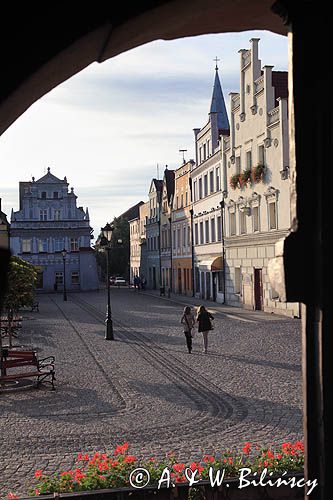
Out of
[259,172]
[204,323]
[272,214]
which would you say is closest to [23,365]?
[204,323]

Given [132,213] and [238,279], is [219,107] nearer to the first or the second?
[238,279]

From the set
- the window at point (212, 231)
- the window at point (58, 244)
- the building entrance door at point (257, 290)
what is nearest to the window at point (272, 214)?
the building entrance door at point (257, 290)

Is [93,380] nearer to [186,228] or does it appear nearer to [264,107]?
[264,107]

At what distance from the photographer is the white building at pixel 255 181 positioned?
26.5 metres

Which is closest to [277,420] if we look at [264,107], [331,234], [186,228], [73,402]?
[73,402]

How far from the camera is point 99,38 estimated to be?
1.33m

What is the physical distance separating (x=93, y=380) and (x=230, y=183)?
21522mm

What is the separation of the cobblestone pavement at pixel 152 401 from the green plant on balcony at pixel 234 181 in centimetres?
1275

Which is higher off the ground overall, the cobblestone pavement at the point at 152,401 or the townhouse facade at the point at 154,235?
the townhouse facade at the point at 154,235

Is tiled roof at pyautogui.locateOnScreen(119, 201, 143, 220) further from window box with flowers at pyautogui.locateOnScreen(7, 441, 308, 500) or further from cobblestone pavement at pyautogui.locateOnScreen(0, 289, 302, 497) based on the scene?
window box with flowers at pyautogui.locateOnScreen(7, 441, 308, 500)

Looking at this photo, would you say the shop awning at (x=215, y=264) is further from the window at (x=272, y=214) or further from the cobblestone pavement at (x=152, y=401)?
the cobblestone pavement at (x=152, y=401)

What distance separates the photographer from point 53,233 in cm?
5738

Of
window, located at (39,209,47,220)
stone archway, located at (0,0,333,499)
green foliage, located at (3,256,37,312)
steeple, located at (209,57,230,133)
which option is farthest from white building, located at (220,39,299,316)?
window, located at (39,209,47,220)

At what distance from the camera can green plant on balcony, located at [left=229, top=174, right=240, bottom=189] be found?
31.5 metres
